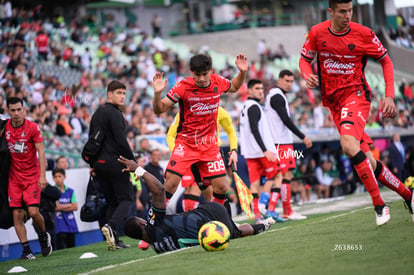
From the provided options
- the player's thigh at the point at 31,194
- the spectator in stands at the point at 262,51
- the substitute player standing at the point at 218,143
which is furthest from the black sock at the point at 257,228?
the spectator in stands at the point at 262,51

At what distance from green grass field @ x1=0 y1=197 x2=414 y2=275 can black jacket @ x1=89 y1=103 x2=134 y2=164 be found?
4.47 ft

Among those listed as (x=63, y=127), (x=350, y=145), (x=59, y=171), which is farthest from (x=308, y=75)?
(x=63, y=127)

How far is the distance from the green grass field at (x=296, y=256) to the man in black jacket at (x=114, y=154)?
0.68m

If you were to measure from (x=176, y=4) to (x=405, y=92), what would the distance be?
20053mm

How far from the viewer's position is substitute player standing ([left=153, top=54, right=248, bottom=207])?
9211 mm

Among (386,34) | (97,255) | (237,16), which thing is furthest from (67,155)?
(386,34)

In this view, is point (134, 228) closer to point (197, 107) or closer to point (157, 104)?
point (157, 104)

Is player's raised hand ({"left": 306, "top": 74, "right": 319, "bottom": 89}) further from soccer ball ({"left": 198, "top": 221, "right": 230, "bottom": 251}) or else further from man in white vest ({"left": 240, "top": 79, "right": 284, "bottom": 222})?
man in white vest ({"left": 240, "top": 79, "right": 284, "bottom": 222})

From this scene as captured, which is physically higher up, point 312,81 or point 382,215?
point 312,81

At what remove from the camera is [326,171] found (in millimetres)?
22500

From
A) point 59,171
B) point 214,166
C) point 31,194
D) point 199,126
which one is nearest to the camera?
point 199,126

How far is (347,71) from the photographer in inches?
333

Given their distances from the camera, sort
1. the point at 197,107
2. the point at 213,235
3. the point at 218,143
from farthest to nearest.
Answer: the point at 218,143, the point at 197,107, the point at 213,235

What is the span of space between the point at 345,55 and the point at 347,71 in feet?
0.61
